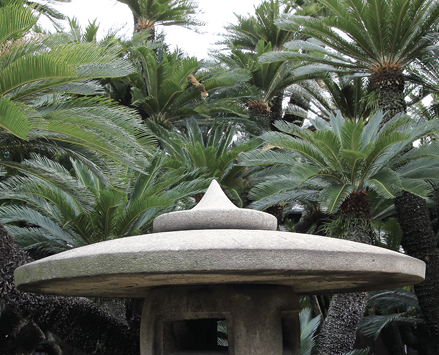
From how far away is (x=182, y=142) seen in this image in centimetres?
1154

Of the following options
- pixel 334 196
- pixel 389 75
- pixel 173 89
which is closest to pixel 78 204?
pixel 334 196

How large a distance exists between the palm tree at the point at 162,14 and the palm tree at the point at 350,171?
26.4ft

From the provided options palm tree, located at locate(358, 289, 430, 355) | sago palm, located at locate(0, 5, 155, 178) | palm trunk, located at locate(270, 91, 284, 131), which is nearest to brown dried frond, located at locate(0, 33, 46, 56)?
sago palm, located at locate(0, 5, 155, 178)

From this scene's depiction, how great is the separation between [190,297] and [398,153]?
6.45 metres

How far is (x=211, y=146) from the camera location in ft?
35.7

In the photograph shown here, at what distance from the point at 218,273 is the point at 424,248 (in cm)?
808

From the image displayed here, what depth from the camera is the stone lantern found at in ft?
11.0

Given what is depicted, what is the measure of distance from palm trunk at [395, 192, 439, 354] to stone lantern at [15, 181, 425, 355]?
5317 mm

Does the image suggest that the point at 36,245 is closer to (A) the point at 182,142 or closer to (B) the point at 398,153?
(A) the point at 182,142

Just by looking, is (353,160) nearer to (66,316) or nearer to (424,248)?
(424,248)

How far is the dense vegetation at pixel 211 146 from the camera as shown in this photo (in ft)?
20.4

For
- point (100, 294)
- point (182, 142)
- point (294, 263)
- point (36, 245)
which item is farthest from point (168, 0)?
point (294, 263)

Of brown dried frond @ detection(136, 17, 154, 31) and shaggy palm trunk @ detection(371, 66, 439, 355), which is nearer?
shaggy palm trunk @ detection(371, 66, 439, 355)

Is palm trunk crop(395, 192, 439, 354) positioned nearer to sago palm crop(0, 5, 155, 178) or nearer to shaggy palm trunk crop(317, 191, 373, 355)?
shaggy palm trunk crop(317, 191, 373, 355)
